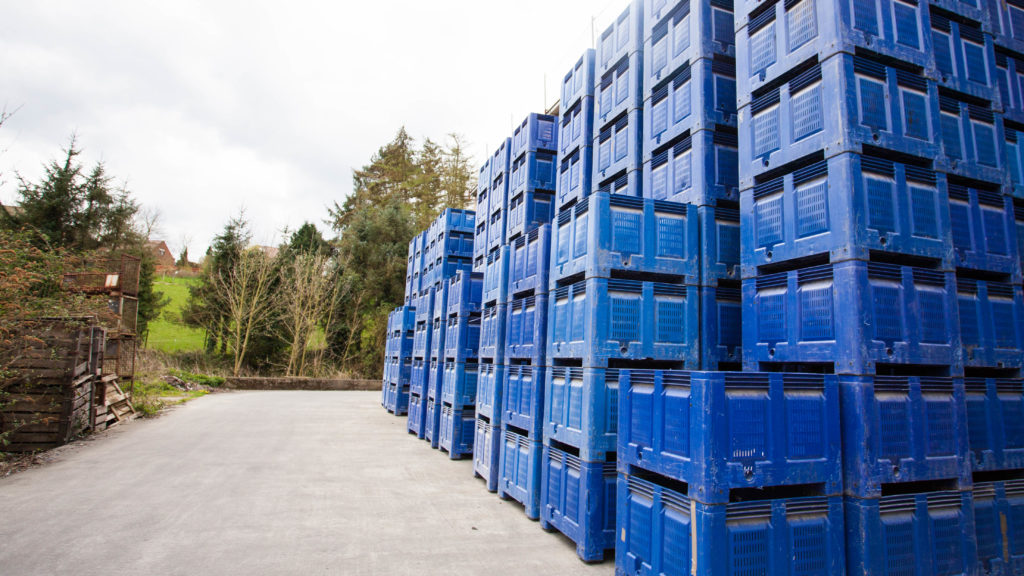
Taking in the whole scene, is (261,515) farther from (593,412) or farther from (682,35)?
(682,35)

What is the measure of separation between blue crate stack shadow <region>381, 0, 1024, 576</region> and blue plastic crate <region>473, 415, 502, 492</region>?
0.83 metres

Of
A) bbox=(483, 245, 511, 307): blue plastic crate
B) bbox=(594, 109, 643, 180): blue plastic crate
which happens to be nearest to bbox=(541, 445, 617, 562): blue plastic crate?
bbox=(483, 245, 511, 307): blue plastic crate

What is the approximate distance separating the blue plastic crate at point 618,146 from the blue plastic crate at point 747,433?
291 cm

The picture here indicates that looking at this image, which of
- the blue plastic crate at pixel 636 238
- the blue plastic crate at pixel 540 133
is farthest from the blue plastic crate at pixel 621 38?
the blue plastic crate at pixel 636 238

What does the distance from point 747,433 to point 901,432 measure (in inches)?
44.3

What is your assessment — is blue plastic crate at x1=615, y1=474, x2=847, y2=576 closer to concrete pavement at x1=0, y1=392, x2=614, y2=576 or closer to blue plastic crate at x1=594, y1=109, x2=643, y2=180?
concrete pavement at x1=0, y1=392, x2=614, y2=576

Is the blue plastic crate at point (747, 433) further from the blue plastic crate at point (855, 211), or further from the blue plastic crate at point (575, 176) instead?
the blue plastic crate at point (575, 176)

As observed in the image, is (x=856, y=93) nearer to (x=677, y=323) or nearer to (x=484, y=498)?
(x=677, y=323)

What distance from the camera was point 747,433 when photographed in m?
3.08

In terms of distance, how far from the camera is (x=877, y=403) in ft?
10.7

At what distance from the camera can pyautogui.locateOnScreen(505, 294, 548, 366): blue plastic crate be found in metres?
5.62

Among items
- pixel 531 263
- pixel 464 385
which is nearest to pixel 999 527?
pixel 531 263

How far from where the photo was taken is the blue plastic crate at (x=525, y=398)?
5.42 metres

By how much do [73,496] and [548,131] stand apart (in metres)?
7.63
